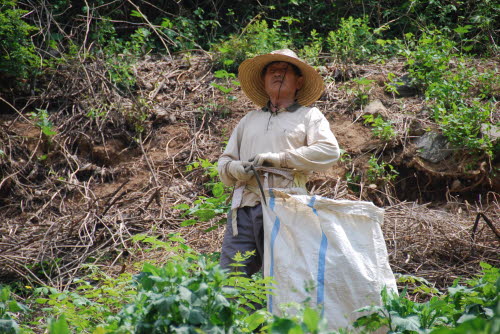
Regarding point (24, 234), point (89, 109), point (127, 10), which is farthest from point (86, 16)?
point (24, 234)

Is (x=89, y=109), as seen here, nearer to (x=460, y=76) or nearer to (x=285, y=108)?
(x=285, y=108)

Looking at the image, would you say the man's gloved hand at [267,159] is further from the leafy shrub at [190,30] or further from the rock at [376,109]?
the leafy shrub at [190,30]

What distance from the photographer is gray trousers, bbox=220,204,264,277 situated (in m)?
3.39

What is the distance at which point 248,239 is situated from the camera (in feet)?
11.2

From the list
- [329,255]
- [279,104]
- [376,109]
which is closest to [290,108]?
[279,104]

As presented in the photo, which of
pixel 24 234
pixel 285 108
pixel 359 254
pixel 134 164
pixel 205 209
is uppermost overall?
pixel 285 108

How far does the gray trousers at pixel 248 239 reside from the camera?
3.39 meters

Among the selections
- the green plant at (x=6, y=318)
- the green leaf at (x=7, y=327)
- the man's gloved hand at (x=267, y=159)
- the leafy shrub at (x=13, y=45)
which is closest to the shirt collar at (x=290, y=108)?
the man's gloved hand at (x=267, y=159)

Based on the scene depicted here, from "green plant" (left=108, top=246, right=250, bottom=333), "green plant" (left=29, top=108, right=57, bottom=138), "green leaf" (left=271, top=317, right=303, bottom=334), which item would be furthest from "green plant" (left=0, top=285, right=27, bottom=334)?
"green plant" (left=29, top=108, right=57, bottom=138)

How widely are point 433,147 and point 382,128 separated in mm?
465

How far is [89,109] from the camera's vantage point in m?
6.11

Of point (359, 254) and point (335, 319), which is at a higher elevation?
point (359, 254)

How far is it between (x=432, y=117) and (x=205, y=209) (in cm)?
258

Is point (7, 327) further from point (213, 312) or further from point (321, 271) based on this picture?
point (321, 271)
